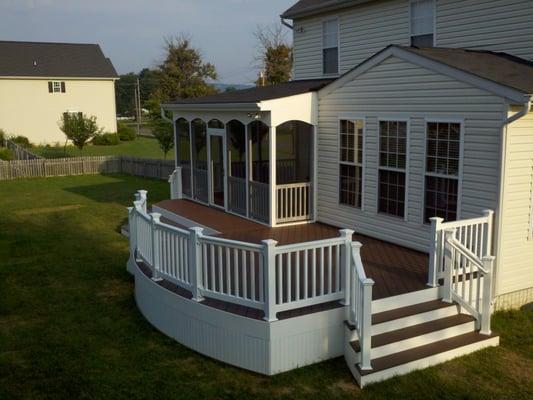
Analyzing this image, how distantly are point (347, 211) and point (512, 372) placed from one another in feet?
17.0

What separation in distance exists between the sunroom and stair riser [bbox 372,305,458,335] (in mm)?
5199

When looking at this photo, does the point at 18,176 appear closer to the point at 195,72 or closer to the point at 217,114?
the point at 217,114

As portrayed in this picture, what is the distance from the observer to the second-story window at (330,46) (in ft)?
47.5

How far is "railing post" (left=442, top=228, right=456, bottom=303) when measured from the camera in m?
7.47

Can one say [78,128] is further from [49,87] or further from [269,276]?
[269,276]

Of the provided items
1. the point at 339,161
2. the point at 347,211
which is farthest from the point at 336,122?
the point at 347,211

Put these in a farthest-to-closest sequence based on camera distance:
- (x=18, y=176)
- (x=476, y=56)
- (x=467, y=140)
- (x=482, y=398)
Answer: (x=18, y=176)
(x=476, y=56)
(x=467, y=140)
(x=482, y=398)

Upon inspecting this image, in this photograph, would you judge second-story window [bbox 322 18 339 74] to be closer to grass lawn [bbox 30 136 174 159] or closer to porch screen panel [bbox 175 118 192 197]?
porch screen panel [bbox 175 118 192 197]

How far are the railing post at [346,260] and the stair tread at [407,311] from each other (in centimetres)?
49

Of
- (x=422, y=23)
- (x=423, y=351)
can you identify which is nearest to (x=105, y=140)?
(x=422, y=23)

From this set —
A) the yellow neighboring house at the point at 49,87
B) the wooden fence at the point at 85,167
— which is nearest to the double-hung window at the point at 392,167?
the wooden fence at the point at 85,167

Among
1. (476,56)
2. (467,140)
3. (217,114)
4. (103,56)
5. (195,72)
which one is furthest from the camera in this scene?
(195,72)

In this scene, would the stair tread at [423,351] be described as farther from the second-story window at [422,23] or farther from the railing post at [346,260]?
the second-story window at [422,23]

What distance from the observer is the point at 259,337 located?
6.64m
